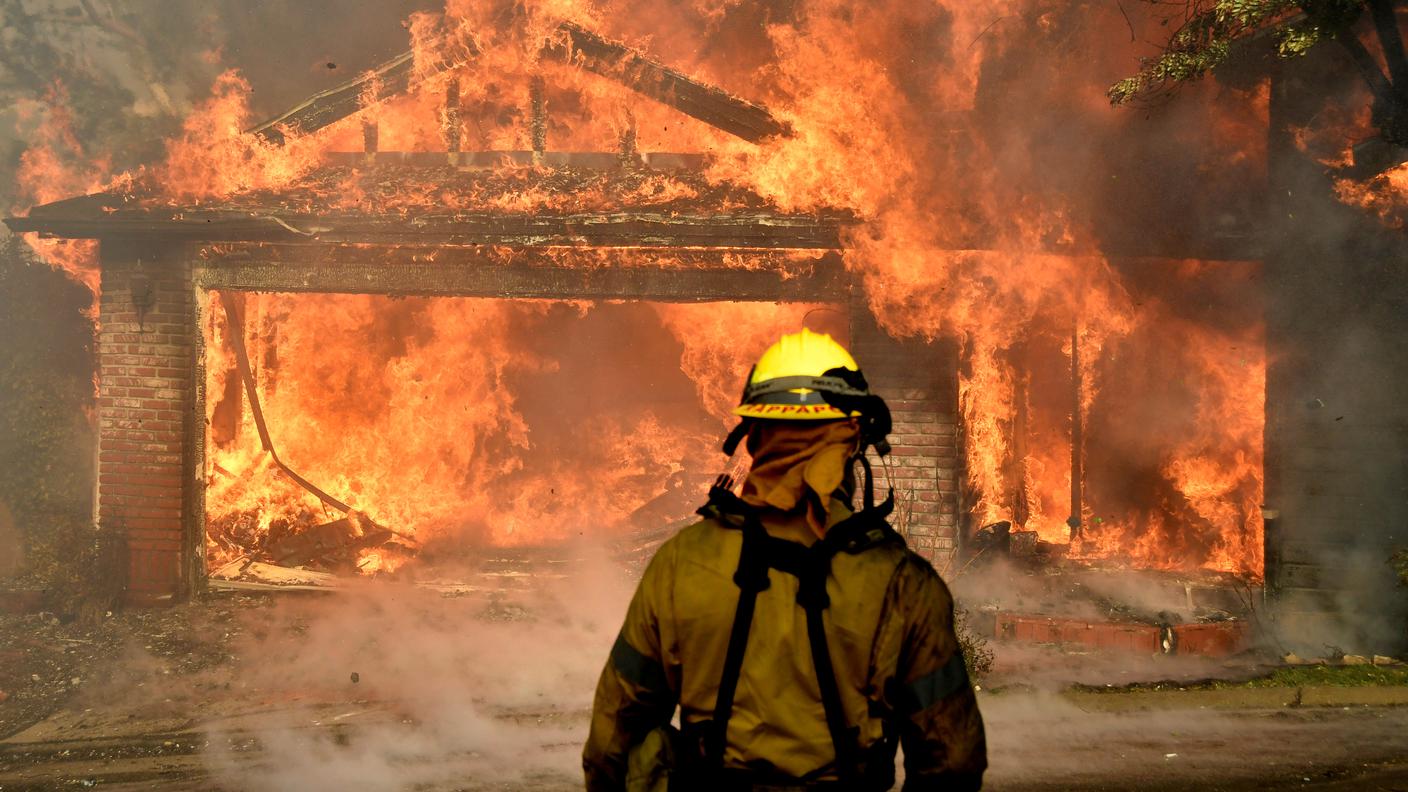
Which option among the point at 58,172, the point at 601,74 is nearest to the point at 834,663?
the point at 601,74

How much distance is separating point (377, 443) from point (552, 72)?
5.50 metres

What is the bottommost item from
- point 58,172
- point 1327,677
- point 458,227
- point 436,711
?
point 436,711

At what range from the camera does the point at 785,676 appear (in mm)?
2098

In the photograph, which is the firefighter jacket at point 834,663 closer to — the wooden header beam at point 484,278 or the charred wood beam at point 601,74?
the wooden header beam at point 484,278

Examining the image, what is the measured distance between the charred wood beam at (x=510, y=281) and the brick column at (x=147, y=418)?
48cm

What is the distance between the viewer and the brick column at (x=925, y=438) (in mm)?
8789

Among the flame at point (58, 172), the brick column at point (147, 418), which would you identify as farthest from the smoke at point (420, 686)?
the flame at point (58, 172)

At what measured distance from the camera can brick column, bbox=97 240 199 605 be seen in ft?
30.7

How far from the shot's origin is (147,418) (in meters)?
9.41

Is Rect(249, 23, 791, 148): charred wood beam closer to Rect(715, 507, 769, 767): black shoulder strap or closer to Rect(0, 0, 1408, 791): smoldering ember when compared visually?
Rect(0, 0, 1408, 791): smoldering ember

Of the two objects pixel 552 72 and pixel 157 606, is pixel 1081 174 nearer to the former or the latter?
pixel 552 72

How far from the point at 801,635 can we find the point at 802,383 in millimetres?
620

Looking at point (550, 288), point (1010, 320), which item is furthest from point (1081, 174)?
point (550, 288)

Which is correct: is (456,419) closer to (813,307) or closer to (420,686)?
(813,307)
